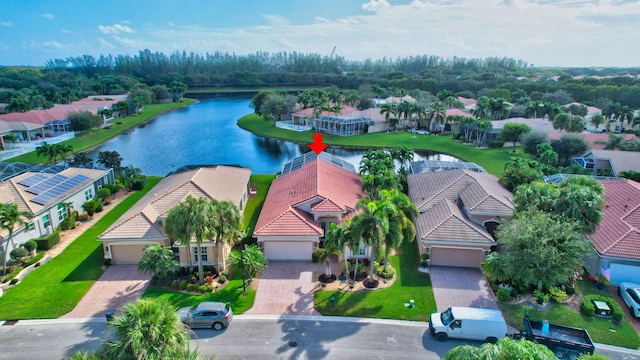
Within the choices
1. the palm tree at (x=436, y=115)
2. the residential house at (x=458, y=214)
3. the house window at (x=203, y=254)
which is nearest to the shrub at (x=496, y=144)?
the palm tree at (x=436, y=115)

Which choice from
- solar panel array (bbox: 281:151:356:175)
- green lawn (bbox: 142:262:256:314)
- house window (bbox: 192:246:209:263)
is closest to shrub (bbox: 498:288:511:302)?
green lawn (bbox: 142:262:256:314)

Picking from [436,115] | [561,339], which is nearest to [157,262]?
[561,339]

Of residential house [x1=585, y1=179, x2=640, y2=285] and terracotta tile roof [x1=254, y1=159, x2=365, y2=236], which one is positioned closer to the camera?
residential house [x1=585, y1=179, x2=640, y2=285]

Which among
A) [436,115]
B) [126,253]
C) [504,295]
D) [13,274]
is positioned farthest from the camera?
[436,115]

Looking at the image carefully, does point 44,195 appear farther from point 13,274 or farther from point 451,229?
point 451,229

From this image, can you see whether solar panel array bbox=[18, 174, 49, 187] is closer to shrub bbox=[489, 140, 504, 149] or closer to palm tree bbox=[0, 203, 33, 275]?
palm tree bbox=[0, 203, 33, 275]

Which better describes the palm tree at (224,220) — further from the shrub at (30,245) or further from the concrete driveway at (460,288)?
the shrub at (30,245)
